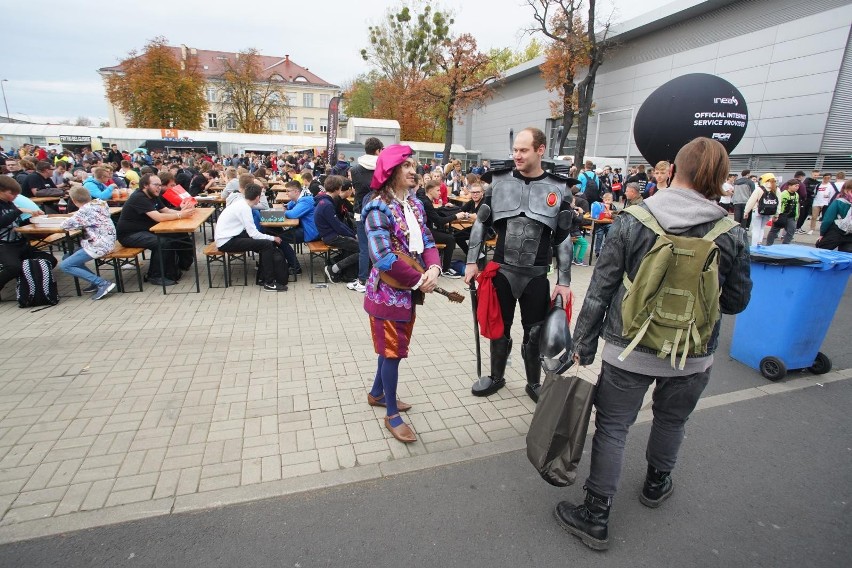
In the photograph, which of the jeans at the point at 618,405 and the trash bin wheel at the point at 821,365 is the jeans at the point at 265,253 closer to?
the jeans at the point at 618,405

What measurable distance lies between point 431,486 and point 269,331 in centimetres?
314

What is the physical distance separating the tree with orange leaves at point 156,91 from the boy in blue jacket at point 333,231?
136 feet

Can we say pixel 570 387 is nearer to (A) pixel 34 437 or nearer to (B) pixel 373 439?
(B) pixel 373 439

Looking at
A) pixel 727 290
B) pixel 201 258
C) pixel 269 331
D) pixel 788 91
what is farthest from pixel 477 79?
pixel 727 290

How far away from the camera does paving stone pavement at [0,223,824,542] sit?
2768mm

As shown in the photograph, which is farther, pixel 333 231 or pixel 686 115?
pixel 333 231

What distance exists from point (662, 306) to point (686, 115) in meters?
3.42

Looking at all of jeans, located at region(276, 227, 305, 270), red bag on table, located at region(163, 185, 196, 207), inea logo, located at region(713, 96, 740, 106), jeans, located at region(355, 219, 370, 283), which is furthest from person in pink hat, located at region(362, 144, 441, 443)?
red bag on table, located at region(163, 185, 196, 207)

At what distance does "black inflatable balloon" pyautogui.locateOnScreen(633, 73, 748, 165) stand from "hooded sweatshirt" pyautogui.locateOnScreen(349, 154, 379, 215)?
3.68m

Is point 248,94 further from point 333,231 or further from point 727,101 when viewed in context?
point 727,101

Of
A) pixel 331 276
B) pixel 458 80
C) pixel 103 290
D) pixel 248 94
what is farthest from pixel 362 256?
pixel 248 94

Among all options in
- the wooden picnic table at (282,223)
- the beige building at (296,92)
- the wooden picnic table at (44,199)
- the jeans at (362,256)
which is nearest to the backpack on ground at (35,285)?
the wooden picnic table at (282,223)

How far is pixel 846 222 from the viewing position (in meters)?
7.39

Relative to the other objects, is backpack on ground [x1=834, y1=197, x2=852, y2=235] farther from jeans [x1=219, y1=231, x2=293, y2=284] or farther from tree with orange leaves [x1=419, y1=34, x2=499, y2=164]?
tree with orange leaves [x1=419, y1=34, x2=499, y2=164]
